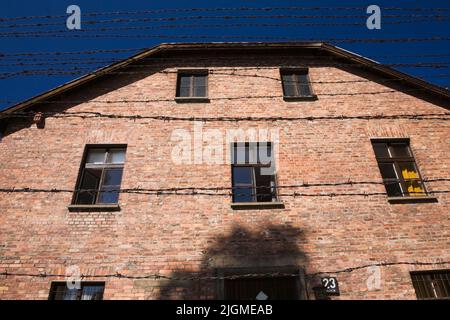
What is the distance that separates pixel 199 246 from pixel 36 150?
5.07 metres

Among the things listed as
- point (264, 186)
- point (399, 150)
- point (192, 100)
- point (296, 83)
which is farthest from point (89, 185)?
point (399, 150)

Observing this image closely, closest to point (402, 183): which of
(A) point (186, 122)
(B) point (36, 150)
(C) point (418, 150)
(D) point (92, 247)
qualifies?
(C) point (418, 150)

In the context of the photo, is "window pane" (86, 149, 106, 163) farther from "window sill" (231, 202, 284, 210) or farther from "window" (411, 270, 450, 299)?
"window" (411, 270, 450, 299)

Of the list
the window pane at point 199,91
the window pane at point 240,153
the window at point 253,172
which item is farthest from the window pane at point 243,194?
the window pane at point 199,91

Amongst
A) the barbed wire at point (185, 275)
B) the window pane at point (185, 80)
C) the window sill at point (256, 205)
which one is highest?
the window pane at point (185, 80)

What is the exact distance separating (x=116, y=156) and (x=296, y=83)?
605 cm

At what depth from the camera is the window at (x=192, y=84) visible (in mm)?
9469

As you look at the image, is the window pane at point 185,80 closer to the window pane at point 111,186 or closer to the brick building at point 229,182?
the brick building at point 229,182

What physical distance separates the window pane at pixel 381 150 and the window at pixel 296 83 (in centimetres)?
243

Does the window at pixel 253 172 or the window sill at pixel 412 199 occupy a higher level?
the window at pixel 253 172

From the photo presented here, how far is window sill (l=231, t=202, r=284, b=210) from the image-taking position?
6934 mm

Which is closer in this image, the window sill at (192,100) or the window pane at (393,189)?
the window pane at (393,189)

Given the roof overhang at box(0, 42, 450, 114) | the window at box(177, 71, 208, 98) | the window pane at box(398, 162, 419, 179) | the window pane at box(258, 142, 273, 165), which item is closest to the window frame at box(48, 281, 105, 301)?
the window pane at box(258, 142, 273, 165)

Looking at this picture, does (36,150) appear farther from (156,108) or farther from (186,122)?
(186,122)
